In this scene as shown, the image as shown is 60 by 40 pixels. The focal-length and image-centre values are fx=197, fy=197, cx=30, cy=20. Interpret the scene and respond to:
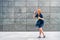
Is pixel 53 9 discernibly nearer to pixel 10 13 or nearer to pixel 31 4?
pixel 31 4

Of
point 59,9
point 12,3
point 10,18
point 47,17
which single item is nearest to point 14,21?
point 10,18

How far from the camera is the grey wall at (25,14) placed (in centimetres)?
1939

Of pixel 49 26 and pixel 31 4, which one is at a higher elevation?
pixel 31 4

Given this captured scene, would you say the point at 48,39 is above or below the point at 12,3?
below

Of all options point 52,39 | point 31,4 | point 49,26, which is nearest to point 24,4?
point 31,4

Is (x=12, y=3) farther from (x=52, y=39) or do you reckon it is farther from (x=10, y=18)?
(x=52, y=39)

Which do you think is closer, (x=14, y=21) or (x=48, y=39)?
(x=48, y=39)

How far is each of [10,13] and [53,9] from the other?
4261 millimetres

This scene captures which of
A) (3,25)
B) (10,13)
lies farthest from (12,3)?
(3,25)

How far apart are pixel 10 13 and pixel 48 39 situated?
8.65 metres

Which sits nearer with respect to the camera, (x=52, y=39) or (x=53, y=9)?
(x=52, y=39)

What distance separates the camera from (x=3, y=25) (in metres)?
19.5

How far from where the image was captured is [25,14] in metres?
19.5

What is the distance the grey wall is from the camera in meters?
19.4
